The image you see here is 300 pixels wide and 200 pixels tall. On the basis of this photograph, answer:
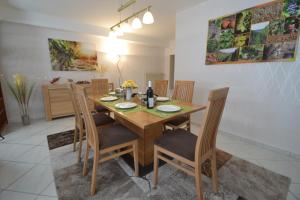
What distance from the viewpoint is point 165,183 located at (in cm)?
145

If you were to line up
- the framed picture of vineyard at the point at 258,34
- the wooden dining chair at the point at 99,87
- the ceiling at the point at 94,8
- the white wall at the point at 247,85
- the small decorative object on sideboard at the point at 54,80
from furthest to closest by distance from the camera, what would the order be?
the small decorative object on sideboard at the point at 54,80
the wooden dining chair at the point at 99,87
the ceiling at the point at 94,8
the white wall at the point at 247,85
the framed picture of vineyard at the point at 258,34

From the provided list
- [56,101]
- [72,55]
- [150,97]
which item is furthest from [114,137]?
[72,55]

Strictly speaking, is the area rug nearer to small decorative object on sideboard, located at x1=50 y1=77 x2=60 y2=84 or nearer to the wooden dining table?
the wooden dining table

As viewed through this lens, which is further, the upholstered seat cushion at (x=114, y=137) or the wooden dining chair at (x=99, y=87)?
the wooden dining chair at (x=99, y=87)

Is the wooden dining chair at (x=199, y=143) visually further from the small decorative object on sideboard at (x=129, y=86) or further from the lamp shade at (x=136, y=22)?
the lamp shade at (x=136, y=22)

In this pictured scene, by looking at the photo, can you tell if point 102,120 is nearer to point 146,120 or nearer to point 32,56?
point 146,120

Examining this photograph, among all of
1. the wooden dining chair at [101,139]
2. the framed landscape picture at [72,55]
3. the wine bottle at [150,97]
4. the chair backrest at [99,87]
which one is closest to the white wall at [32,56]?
the framed landscape picture at [72,55]

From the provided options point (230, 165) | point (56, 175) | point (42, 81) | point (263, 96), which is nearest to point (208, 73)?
point (263, 96)

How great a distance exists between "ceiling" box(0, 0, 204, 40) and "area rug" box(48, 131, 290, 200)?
2724mm

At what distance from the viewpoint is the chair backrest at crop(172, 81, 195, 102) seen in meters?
2.24

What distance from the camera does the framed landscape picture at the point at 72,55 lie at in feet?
11.3

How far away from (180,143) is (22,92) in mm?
3463

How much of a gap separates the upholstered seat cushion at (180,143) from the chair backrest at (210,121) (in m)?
0.09

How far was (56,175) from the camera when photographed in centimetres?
156
